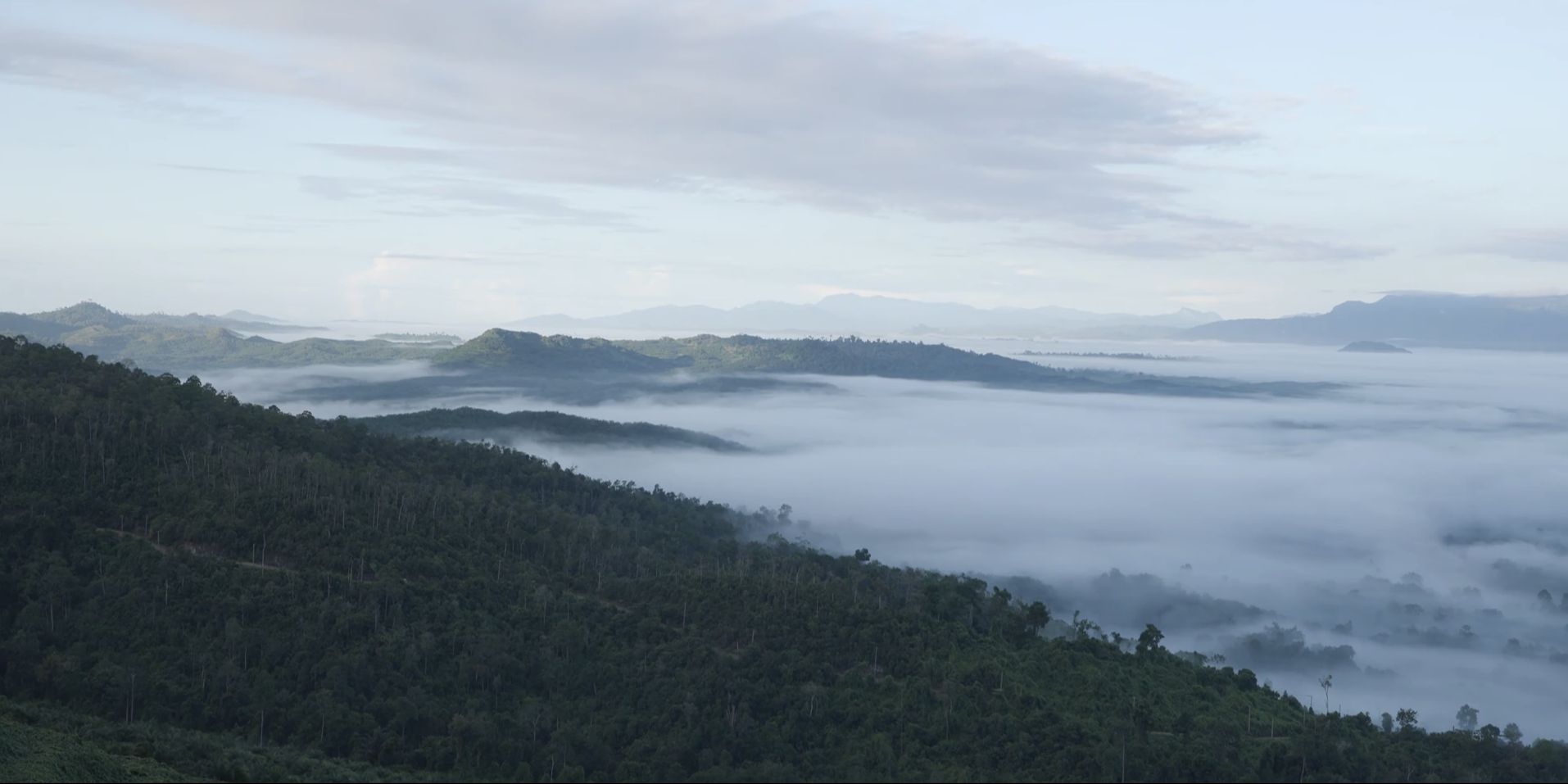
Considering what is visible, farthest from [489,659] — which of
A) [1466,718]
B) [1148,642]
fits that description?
[1466,718]

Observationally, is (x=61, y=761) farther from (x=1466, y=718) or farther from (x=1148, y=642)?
(x=1466, y=718)


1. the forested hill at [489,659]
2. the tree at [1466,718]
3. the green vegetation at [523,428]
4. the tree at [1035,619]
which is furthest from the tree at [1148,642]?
the green vegetation at [523,428]

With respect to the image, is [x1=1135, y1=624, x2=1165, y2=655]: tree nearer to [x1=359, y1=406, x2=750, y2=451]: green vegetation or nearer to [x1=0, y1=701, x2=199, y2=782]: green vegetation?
[x1=0, y1=701, x2=199, y2=782]: green vegetation

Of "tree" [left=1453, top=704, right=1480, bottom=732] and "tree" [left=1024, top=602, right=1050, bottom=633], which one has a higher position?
"tree" [left=1024, top=602, right=1050, bottom=633]

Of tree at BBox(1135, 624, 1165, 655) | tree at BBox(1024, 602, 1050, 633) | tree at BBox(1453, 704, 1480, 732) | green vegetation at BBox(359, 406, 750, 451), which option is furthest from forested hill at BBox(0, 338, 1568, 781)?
green vegetation at BBox(359, 406, 750, 451)

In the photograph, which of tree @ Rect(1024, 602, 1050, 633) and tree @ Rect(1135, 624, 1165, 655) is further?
tree @ Rect(1024, 602, 1050, 633)

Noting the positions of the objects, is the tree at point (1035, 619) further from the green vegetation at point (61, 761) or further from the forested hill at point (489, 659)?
the green vegetation at point (61, 761)
